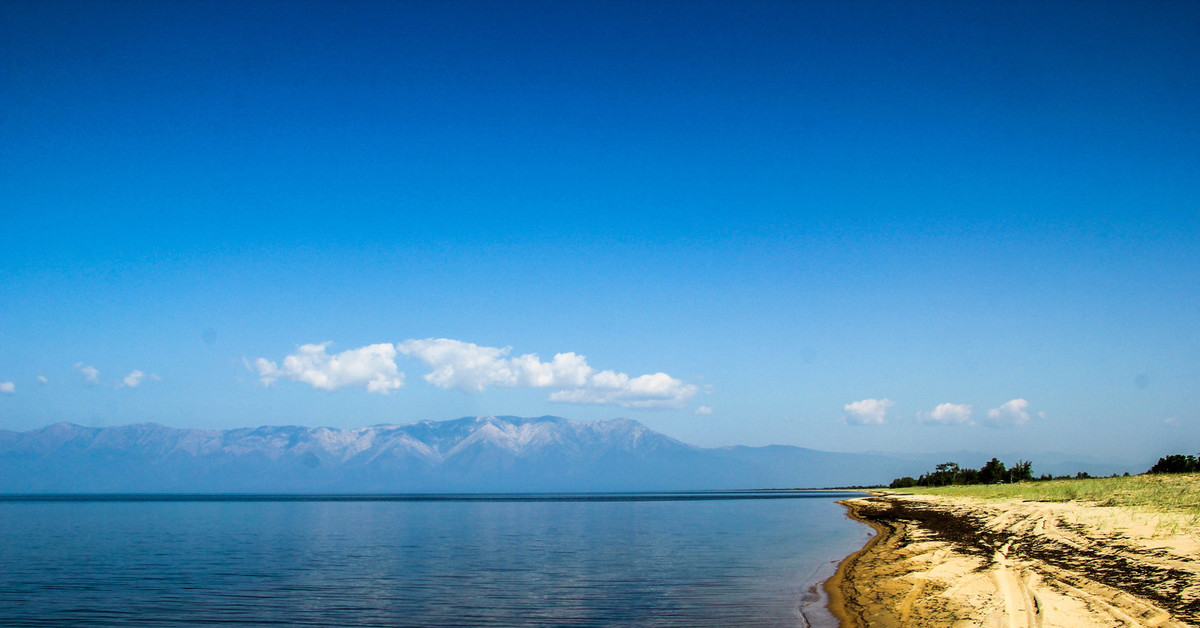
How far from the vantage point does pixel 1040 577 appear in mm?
18312

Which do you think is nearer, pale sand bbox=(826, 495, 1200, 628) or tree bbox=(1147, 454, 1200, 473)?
pale sand bbox=(826, 495, 1200, 628)

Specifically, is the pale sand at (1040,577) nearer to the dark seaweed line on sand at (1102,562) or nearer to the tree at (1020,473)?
the dark seaweed line on sand at (1102,562)

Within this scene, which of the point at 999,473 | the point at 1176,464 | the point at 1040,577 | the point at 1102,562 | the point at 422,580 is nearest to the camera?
the point at 1040,577

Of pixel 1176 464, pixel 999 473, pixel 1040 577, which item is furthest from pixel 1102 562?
pixel 999 473

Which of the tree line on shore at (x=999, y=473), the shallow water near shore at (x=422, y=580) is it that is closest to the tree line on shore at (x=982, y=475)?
the tree line on shore at (x=999, y=473)

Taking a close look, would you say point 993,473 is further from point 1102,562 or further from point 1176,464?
point 1102,562

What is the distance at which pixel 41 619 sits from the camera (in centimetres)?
1931

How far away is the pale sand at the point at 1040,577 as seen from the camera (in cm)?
1386

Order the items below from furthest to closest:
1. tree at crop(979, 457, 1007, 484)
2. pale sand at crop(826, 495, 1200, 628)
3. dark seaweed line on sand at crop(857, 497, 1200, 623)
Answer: tree at crop(979, 457, 1007, 484), dark seaweed line on sand at crop(857, 497, 1200, 623), pale sand at crop(826, 495, 1200, 628)

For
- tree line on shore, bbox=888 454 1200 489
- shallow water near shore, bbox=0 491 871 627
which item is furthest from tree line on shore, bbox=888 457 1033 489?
shallow water near shore, bbox=0 491 871 627

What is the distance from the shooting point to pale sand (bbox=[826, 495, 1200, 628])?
1386cm

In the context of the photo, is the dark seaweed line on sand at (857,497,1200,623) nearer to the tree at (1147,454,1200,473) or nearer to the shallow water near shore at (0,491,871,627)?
the shallow water near shore at (0,491,871,627)

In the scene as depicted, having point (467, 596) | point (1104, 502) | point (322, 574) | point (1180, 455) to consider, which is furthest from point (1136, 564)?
point (1180, 455)

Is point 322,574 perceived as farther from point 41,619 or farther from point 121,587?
point 41,619
